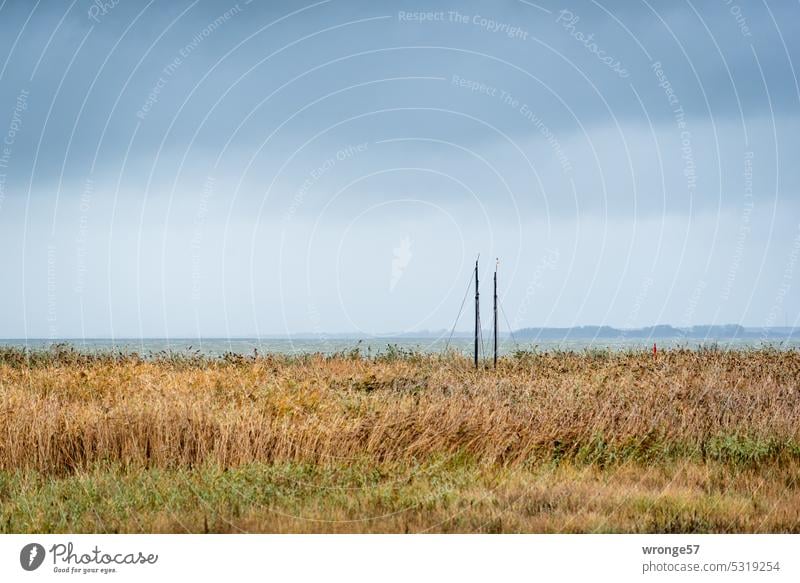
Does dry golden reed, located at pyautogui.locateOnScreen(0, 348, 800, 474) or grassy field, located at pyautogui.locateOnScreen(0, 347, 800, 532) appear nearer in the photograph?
grassy field, located at pyautogui.locateOnScreen(0, 347, 800, 532)

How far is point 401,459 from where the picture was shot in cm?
803

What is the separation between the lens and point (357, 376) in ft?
52.9

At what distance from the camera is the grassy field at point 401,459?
603 centimetres

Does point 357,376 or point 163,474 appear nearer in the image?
point 163,474

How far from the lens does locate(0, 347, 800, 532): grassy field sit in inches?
237

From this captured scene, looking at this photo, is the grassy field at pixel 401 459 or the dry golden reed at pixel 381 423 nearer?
the grassy field at pixel 401 459

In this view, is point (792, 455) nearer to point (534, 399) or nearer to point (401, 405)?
point (534, 399)

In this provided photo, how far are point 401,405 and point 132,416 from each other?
10.9ft

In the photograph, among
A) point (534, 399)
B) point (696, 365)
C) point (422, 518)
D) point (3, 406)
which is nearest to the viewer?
point (422, 518)

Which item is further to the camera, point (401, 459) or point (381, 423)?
point (381, 423)

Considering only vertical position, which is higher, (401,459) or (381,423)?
(381,423)

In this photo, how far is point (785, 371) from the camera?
51.2ft
